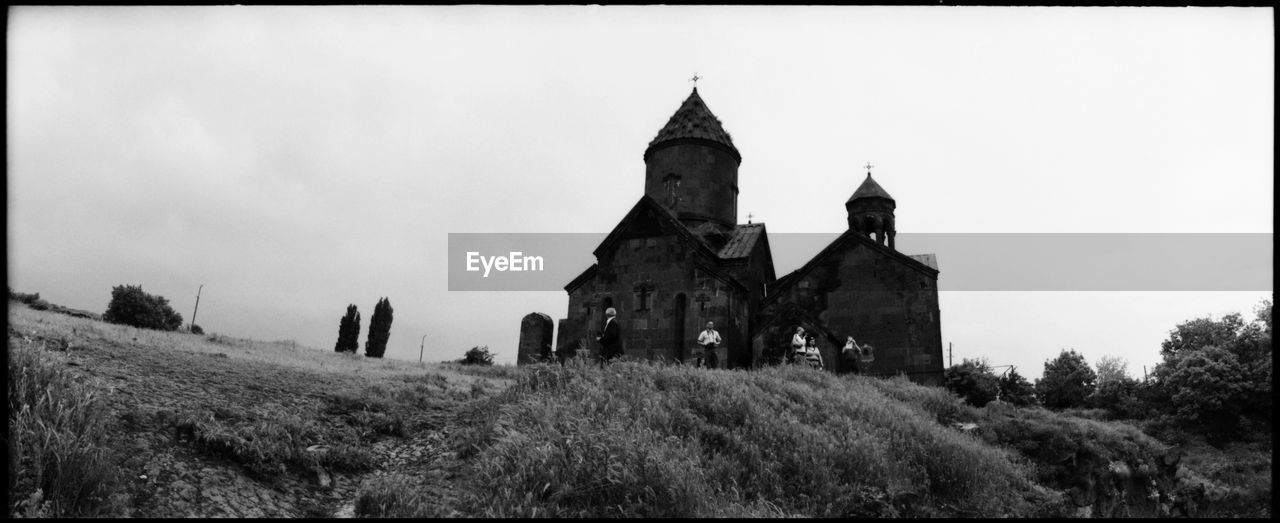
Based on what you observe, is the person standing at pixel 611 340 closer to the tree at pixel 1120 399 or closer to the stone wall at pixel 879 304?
the stone wall at pixel 879 304

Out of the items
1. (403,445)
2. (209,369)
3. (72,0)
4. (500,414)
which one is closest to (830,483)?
(500,414)

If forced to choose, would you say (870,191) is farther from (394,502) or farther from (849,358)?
(394,502)

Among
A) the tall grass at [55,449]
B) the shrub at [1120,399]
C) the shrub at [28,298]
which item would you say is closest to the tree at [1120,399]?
the shrub at [1120,399]

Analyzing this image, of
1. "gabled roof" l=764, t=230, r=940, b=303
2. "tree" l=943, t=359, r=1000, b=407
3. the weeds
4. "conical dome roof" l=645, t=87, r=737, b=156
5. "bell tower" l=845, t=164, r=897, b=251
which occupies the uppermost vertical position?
"conical dome roof" l=645, t=87, r=737, b=156

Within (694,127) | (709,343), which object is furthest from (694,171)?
(709,343)

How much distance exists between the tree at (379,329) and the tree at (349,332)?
0.68 m

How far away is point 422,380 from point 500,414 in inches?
196

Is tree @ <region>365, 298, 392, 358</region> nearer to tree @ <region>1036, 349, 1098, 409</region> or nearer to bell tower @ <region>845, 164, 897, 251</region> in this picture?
bell tower @ <region>845, 164, 897, 251</region>

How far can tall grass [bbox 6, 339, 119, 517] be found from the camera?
480cm

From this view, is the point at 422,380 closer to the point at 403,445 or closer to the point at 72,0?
the point at 403,445

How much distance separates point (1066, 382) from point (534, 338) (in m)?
30.7

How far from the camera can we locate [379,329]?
141ft

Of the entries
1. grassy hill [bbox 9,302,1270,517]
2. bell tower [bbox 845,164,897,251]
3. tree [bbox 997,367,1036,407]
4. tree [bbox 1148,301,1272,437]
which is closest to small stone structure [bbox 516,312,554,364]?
grassy hill [bbox 9,302,1270,517]

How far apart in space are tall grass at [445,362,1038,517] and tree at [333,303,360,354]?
116 feet
